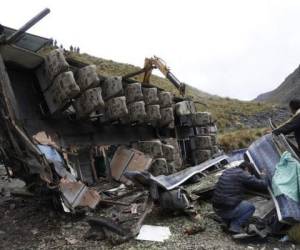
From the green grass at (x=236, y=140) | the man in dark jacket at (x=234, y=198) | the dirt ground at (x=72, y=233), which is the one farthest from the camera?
the green grass at (x=236, y=140)

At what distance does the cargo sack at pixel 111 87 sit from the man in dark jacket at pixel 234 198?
16.7ft

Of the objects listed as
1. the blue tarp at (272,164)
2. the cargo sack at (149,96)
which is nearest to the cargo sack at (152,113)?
the cargo sack at (149,96)

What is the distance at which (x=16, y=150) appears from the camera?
877 cm

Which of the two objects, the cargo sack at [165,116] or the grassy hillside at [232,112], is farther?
the grassy hillside at [232,112]

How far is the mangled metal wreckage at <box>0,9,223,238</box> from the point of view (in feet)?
28.6

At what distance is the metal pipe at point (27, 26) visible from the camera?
8.78 meters

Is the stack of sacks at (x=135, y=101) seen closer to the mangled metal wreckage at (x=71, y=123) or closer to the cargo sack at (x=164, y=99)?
the mangled metal wreckage at (x=71, y=123)

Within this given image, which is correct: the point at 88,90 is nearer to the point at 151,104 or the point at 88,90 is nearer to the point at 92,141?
the point at 92,141

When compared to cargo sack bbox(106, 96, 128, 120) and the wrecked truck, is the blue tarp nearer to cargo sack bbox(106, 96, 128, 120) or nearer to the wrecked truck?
the wrecked truck

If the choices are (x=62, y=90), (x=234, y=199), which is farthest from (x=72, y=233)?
(x=62, y=90)

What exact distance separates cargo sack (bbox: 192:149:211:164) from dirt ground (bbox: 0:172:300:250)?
23.9 feet

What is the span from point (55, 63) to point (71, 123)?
1990 millimetres

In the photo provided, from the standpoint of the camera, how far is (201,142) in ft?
55.9

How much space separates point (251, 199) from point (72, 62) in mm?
5382
